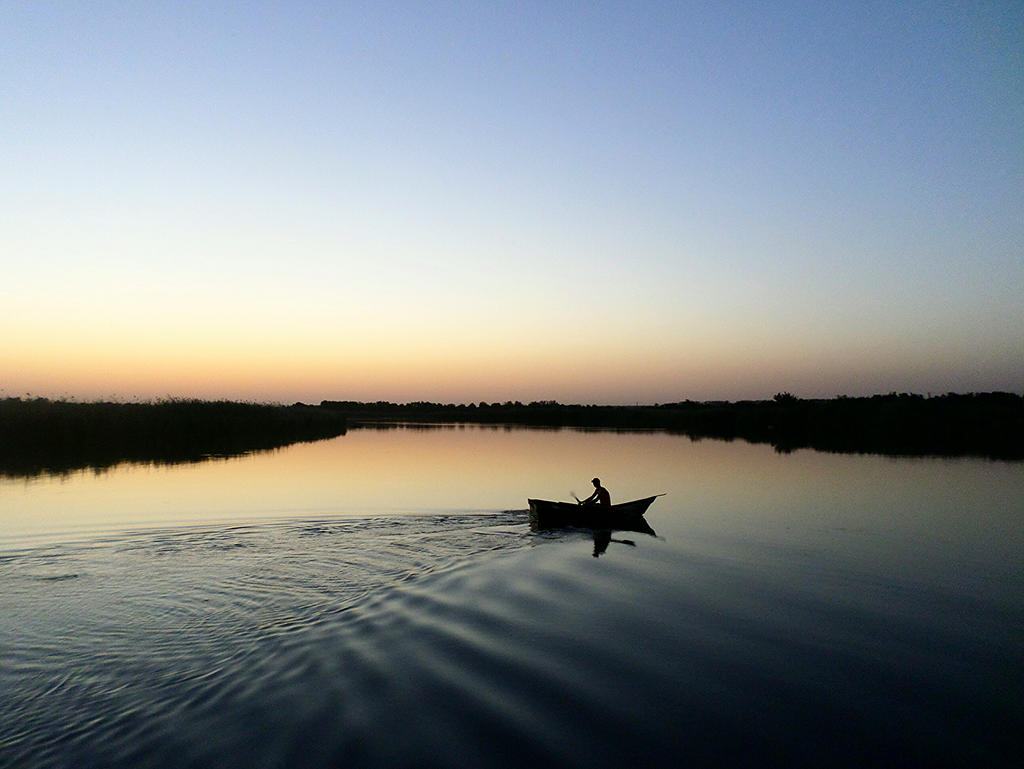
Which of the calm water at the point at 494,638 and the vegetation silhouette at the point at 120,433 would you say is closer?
the calm water at the point at 494,638

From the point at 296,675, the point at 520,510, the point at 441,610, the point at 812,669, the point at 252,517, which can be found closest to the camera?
the point at 296,675

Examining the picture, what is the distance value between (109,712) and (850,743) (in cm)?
795

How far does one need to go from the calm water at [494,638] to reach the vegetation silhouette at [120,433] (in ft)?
42.4

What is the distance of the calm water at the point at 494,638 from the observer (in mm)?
6996

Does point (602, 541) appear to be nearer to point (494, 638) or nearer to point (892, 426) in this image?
point (494, 638)

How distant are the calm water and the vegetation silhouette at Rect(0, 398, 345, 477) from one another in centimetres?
1293

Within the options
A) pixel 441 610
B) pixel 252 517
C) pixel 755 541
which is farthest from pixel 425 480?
pixel 441 610

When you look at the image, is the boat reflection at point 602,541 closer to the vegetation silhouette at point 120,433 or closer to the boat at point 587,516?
the boat at point 587,516

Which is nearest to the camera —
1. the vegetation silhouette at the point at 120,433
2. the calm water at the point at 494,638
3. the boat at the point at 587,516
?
the calm water at the point at 494,638

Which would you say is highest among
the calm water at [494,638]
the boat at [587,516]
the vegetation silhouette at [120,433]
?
the vegetation silhouette at [120,433]

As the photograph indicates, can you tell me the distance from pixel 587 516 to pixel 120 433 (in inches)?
1333

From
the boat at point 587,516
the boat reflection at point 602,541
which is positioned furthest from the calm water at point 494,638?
the boat at point 587,516

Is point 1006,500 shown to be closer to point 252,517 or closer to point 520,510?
point 520,510

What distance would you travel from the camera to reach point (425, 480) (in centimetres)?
3055
